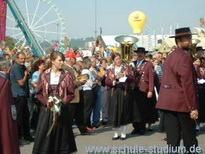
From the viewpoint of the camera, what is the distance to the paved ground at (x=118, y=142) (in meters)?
7.55

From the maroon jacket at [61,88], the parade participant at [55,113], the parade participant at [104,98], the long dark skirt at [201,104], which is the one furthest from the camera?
the parade participant at [104,98]

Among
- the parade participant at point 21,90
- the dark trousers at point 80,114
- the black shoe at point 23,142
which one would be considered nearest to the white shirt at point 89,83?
the dark trousers at point 80,114

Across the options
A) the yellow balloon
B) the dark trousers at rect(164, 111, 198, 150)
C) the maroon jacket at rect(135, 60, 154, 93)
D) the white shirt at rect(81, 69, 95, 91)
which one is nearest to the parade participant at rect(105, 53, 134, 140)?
the maroon jacket at rect(135, 60, 154, 93)

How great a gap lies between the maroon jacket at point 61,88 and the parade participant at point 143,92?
3.00 metres

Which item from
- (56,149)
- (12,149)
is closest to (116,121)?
(56,149)

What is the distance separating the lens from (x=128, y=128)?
10.3 metres

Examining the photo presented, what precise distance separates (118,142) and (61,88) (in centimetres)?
272

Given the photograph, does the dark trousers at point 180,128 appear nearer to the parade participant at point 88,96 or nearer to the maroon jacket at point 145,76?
the maroon jacket at point 145,76

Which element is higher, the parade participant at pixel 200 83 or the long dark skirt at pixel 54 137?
the parade participant at pixel 200 83

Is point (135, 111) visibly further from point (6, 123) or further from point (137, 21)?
point (137, 21)

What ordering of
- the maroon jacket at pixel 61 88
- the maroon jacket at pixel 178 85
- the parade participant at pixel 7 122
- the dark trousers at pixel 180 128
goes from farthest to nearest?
the maroon jacket at pixel 61 88
the dark trousers at pixel 180 128
the maroon jacket at pixel 178 85
the parade participant at pixel 7 122

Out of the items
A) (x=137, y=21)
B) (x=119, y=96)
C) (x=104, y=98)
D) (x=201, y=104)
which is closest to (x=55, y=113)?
(x=119, y=96)

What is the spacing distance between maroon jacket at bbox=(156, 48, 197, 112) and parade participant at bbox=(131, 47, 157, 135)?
120 inches

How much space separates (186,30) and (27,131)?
4189 mm
